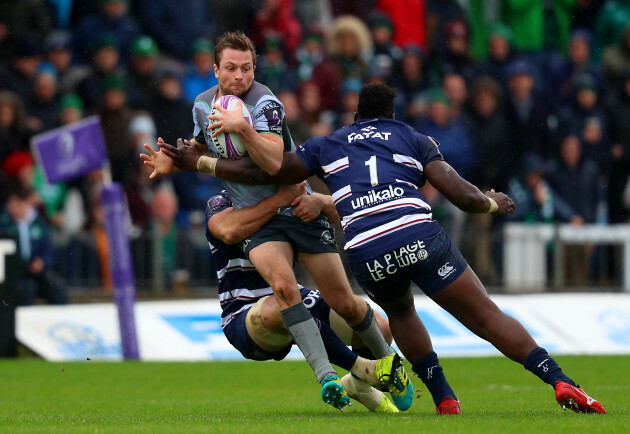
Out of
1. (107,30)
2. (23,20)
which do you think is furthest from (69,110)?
(23,20)

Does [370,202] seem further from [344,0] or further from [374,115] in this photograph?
[344,0]

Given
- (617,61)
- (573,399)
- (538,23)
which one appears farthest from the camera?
(538,23)

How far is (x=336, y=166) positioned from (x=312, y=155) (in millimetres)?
219

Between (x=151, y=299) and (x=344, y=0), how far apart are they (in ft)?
22.7

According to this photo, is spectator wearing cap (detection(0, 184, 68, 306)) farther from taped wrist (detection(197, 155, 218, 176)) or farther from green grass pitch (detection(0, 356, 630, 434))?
taped wrist (detection(197, 155, 218, 176))

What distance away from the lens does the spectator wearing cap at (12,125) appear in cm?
1559

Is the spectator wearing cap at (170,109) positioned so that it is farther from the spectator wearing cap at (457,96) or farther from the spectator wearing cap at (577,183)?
the spectator wearing cap at (577,183)

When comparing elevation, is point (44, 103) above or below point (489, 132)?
above

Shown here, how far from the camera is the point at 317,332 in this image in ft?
25.3

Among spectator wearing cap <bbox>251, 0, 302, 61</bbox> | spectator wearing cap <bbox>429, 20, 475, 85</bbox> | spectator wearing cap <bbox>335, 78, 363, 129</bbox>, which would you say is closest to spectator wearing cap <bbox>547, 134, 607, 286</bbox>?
spectator wearing cap <bbox>429, 20, 475, 85</bbox>

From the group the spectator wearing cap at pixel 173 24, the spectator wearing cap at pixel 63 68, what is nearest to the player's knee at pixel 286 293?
the spectator wearing cap at pixel 63 68

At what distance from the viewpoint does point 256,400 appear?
9.42 metres

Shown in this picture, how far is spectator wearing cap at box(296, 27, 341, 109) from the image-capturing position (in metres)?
17.3

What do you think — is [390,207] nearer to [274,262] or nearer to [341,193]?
[341,193]
